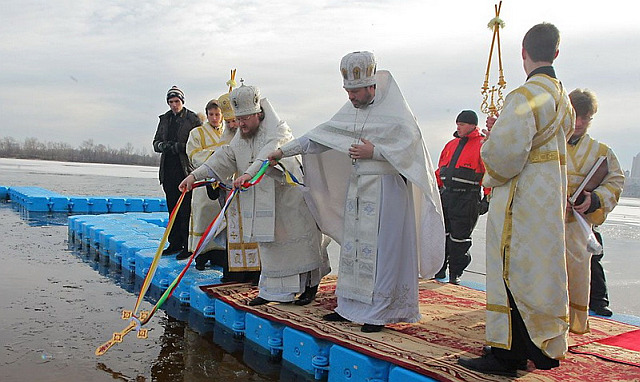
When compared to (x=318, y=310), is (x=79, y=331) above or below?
below

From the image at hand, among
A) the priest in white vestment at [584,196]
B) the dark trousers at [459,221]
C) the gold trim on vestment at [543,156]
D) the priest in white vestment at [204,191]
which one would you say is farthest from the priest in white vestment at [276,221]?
the gold trim on vestment at [543,156]

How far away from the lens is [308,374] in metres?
3.77

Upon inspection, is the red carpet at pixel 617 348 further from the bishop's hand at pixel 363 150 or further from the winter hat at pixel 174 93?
the winter hat at pixel 174 93

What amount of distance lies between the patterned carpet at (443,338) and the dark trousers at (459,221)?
67cm

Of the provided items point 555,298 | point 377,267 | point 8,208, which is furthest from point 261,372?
point 8,208

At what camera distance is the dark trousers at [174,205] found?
21.8ft

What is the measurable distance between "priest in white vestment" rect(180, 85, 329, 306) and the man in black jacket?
6.43 feet

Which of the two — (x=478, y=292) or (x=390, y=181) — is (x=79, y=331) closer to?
(x=390, y=181)

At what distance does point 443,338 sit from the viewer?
3.61 m

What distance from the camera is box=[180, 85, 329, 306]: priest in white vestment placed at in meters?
4.43

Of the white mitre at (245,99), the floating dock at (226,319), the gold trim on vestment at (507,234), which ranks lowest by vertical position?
the floating dock at (226,319)

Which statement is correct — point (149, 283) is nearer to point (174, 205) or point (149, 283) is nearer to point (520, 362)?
point (520, 362)

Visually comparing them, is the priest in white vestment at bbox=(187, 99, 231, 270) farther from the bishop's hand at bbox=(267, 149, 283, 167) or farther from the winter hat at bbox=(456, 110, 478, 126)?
the winter hat at bbox=(456, 110, 478, 126)

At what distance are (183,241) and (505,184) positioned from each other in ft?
15.2
